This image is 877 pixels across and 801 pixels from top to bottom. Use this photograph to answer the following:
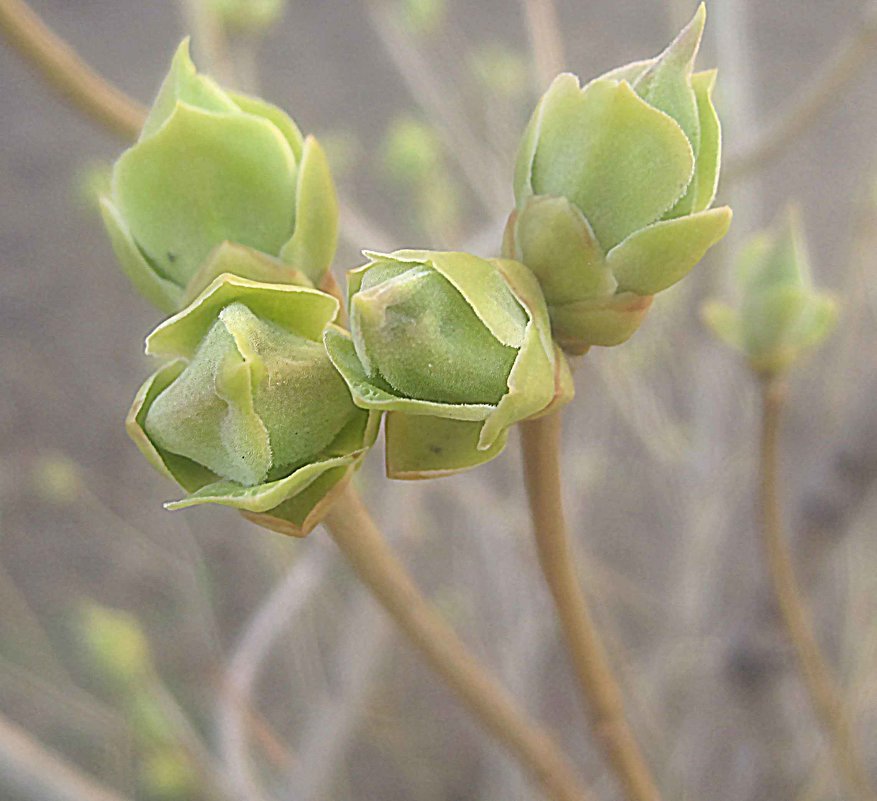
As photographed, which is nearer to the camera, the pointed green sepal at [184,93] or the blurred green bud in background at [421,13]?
the pointed green sepal at [184,93]

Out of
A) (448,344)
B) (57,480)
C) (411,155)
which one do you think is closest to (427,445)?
(448,344)

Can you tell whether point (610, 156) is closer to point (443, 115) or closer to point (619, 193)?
point (619, 193)

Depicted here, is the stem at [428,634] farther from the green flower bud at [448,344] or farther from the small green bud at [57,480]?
the small green bud at [57,480]

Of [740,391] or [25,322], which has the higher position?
[25,322]

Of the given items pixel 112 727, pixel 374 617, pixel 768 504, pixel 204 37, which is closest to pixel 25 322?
pixel 112 727

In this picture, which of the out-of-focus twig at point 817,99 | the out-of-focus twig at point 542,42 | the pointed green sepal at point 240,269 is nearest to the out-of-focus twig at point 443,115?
the out-of-focus twig at point 542,42

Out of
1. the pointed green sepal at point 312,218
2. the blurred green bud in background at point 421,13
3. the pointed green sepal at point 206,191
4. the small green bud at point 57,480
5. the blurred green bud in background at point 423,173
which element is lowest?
the small green bud at point 57,480

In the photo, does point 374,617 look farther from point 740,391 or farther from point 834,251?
point 834,251
